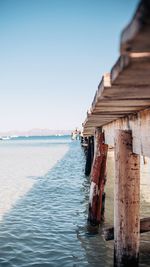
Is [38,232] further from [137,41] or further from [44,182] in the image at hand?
[44,182]

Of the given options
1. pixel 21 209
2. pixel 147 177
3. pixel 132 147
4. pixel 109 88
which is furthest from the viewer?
pixel 147 177

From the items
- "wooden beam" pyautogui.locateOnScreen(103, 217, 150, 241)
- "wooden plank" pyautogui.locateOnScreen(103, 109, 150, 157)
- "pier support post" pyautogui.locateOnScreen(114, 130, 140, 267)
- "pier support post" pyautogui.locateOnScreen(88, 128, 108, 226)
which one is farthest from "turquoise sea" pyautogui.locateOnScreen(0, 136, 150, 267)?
"wooden plank" pyautogui.locateOnScreen(103, 109, 150, 157)

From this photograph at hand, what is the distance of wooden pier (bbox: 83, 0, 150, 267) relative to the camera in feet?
4.12

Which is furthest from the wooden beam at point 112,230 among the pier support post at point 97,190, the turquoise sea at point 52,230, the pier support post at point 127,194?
the pier support post at point 97,190

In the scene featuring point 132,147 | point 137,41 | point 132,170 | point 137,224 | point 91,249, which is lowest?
point 91,249

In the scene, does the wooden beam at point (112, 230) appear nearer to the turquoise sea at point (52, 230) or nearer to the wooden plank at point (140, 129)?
the turquoise sea at point (52, 230)

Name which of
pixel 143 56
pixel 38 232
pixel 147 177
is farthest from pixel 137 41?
pixel 147 177

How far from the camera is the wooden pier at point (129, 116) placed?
1.26 metres

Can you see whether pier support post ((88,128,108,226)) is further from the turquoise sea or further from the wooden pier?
the wooden pier

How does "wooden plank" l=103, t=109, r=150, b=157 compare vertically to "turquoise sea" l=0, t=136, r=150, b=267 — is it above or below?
above

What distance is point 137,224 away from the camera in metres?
4.27

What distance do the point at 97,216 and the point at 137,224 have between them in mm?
3575

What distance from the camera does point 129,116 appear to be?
14.0ft

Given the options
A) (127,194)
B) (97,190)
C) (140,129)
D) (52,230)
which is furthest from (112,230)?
(52,230)
